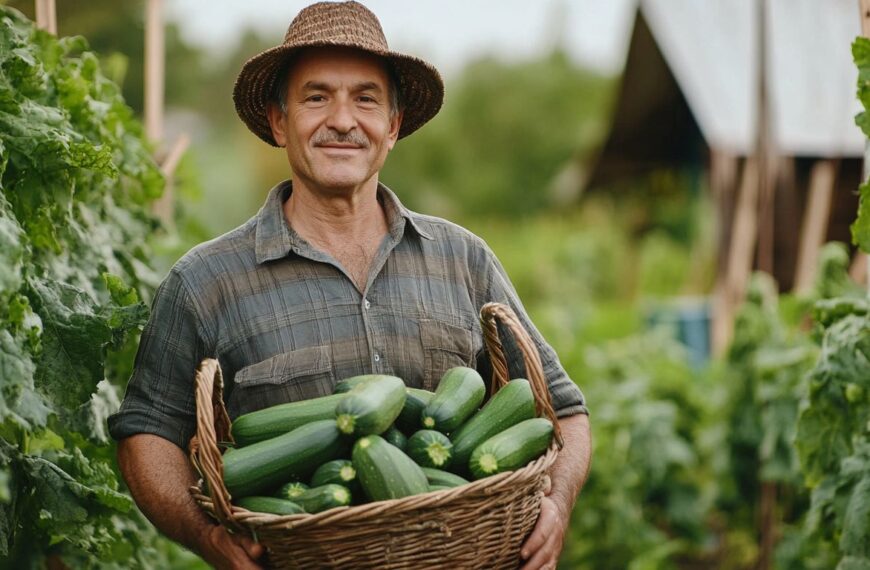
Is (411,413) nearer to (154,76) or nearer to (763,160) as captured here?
(154,76)

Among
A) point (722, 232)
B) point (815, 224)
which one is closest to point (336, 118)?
point (815, 224)

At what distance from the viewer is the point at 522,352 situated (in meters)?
3.63

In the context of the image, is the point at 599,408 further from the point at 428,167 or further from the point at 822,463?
the point at 428,167

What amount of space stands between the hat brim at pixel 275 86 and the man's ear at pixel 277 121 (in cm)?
3

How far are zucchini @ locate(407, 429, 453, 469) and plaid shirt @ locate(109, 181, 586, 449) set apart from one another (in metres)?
0.47

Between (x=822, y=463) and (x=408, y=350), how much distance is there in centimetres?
192

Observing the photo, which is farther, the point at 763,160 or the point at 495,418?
the point at 763,160

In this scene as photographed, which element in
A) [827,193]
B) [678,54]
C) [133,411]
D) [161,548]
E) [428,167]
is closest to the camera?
[133,411]

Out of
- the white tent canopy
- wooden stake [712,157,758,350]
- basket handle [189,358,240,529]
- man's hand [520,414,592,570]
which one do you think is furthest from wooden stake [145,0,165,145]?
the white tent canopy

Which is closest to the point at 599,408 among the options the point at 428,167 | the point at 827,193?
the point at 827,193

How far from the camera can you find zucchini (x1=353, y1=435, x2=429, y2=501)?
312 cm

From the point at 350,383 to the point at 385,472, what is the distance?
41cm

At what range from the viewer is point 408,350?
3.86 meters

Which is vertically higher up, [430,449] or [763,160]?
[763,160]
